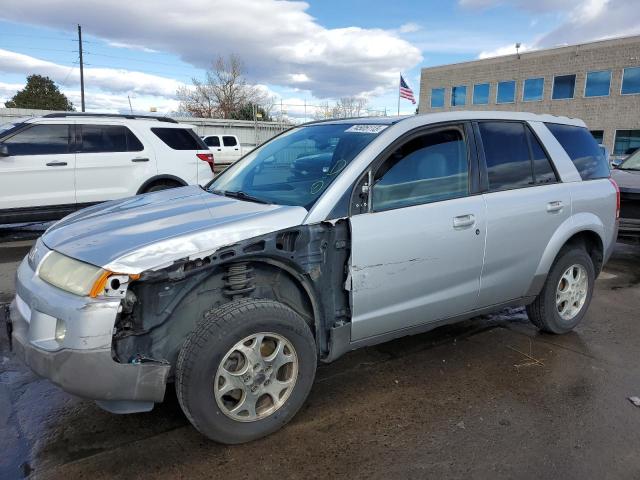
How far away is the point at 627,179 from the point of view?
25.8ft

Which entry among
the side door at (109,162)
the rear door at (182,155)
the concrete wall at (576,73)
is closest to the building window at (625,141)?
the concrete wall at (576,73)

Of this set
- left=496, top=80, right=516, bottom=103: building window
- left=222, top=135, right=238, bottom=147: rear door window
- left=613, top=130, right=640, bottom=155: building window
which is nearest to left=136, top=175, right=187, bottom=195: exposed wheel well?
left=222, top=135, right=238, bottom=147: rear door window

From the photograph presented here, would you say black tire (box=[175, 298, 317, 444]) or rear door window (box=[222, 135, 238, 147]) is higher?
rear door window (box=[222, 135, 238, 147])

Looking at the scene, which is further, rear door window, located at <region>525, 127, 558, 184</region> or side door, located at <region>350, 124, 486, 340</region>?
rear door window, located at <region>525, 127, 558, 184</region>

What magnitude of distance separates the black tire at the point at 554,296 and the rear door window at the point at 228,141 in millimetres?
25235

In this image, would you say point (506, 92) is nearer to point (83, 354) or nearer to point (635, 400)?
point (635, 400)

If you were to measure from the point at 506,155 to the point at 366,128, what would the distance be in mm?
1182

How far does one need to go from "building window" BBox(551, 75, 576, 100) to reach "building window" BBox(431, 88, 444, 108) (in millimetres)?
9417

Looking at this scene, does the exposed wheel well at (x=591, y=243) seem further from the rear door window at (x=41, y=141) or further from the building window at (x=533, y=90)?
the building window at (x=533, y=90)

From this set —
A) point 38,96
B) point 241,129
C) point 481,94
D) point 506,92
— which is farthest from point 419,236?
point 38,96

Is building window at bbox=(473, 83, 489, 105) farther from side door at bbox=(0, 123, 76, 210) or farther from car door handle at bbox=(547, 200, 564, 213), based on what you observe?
car door handle at bbox=(547, 200, 564, 213)

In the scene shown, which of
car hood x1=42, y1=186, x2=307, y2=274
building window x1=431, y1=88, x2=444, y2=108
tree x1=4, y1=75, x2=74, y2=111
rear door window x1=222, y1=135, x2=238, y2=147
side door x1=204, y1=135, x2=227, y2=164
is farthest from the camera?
tree x1=4, y1=75, x2=74, y2=111

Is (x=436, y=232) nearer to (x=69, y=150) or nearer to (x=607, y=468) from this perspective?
(x=607, y=468)

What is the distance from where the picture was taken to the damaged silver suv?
98.9 inches
